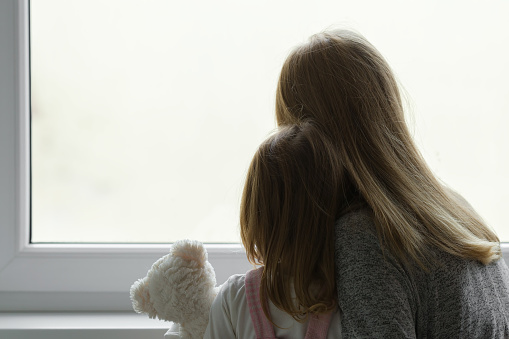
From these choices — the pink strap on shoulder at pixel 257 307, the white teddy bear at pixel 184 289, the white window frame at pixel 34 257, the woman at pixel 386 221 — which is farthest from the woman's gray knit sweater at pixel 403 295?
the white window frame at pixel 34 257

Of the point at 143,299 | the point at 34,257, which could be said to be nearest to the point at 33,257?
the point at 34,257

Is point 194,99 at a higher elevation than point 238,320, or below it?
higher

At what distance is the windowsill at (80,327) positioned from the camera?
3.09 feet

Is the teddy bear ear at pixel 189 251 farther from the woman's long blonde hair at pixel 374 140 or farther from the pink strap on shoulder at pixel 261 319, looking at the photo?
the woman's long blonde hair at pixel 374 140

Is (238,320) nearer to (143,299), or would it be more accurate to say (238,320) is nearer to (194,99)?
(143,299)

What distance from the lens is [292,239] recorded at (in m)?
0.70

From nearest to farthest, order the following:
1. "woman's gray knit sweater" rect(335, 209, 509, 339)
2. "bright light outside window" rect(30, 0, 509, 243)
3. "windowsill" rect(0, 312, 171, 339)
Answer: "woman's gray knit sweater" rect(335, 209, 509, 339), "windowsill" rect(0, 312, 171, 339), "bright light outside window" rect(30, 0, 509, 243)

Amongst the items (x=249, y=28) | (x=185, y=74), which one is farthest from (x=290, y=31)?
(x=185, y=74)

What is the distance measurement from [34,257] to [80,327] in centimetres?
19

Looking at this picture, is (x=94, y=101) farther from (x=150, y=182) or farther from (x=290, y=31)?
(x=290, y=31)

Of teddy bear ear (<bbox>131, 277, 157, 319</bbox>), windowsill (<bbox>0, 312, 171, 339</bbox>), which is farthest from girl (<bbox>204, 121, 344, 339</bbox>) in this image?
windowsill (<bbox>0, 312, 171, 339</bbox>)

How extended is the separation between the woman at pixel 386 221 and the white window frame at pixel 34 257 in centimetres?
39

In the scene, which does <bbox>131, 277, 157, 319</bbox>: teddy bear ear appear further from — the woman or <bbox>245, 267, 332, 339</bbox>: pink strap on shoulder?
the woman

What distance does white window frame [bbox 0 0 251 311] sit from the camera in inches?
39.9
